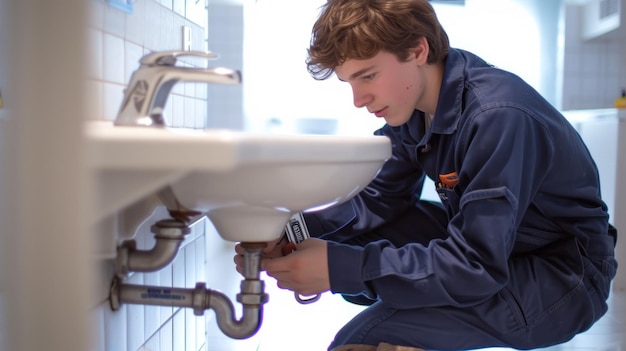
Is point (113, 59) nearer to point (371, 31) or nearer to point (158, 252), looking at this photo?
point (158, 252)

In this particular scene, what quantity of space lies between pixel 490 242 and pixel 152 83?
1.66 feet

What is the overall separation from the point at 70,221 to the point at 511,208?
608 millimetres

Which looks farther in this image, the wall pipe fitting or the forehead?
the forehead

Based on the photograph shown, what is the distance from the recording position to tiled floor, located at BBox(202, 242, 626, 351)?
4.65ft

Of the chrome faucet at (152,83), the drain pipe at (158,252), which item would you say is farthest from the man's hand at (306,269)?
the chrome faucet at (152,83)

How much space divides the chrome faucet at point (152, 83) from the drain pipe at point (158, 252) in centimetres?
15

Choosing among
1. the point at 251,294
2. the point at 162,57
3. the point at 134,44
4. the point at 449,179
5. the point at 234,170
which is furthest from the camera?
the point at 449,179

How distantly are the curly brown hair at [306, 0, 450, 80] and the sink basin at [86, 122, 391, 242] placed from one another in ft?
0.88

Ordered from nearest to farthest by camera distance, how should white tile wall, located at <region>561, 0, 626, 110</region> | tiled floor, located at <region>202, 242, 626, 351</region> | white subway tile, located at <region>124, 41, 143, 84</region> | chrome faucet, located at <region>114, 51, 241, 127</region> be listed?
1. chrome faucet, located at <region>114, 51, 241, 127</region>
2. white subway tile, located at <region>124, 41, 143, 84</region>
3. tiled floor, located at <region>202, 242, 626, 351</region>
4. white tile wall, located at <region>561, 0, 626, 110</region>

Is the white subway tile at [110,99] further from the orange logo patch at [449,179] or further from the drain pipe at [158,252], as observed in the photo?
the orange logo patch at [449,179]

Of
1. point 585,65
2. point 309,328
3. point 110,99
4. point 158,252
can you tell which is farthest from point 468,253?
point 585,65

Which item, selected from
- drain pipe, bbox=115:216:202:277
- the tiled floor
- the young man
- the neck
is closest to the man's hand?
the young man

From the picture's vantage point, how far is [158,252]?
0.72 metres

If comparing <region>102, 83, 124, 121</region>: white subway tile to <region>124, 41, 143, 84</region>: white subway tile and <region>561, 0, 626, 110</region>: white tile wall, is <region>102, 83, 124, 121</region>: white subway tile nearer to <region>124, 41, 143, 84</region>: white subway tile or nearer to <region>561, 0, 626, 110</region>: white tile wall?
<region>124, 41, 143, 84</region>: white subway tile
